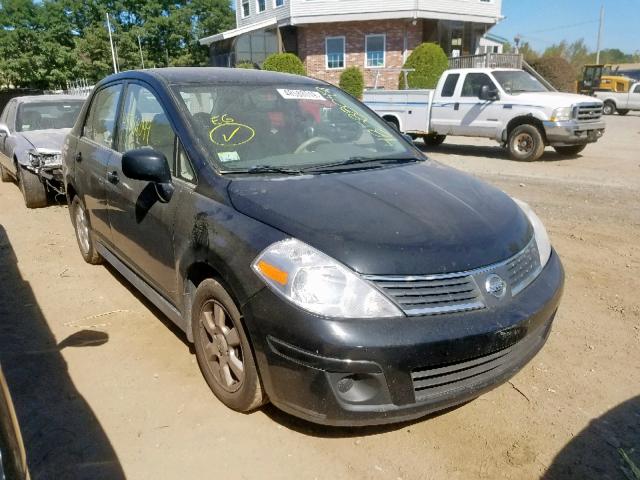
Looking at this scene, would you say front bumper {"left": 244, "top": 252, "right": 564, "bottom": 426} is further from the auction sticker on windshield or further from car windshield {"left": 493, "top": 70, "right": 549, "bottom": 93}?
car windshield {"left": 493, "top": 70, "right": 549, "bottom": 93}

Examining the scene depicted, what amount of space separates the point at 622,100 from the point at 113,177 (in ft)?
89.3

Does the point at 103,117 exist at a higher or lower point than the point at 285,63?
lower

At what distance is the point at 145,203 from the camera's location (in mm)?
3275

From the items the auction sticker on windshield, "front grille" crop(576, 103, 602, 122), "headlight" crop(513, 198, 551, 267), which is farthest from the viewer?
"front grille" crop(576, 103, 602, 122)

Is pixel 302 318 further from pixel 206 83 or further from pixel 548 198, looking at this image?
pixel 548 198

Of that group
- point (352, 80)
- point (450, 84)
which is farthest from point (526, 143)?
point (352, 80)

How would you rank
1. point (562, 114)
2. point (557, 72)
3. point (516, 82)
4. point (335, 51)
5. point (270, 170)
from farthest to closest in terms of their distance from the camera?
point (557, 72)
point (335, 51)
point (516, 82)
point (562, 114)
point (270, 170)

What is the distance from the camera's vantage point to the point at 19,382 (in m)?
3.12

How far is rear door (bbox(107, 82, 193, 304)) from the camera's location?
3.09m

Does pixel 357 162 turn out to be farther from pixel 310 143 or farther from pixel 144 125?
pixel 144 125

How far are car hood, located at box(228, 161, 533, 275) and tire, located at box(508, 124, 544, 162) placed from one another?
8543 mm

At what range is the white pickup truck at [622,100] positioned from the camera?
24.5m

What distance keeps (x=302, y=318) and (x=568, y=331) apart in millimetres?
2325

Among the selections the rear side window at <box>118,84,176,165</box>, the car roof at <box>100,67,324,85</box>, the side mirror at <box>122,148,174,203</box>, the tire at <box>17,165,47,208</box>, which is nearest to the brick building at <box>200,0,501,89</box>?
the tire at <box>17,165,47,208</box>
